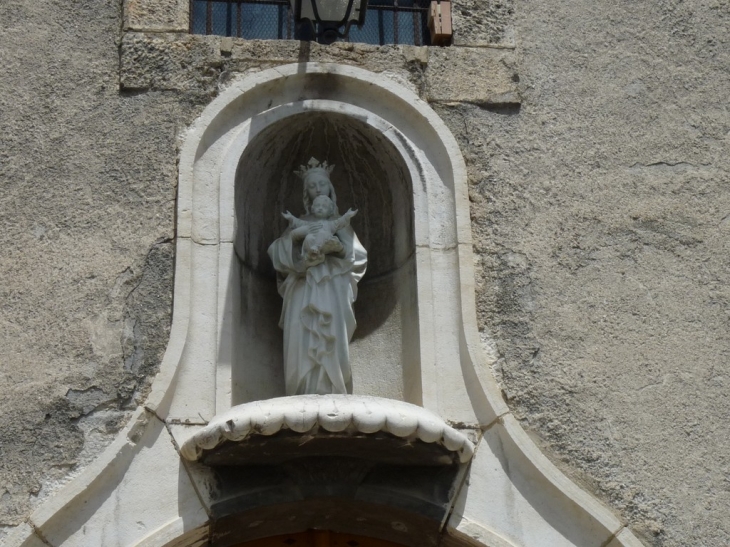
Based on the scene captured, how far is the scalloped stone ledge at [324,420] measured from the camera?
499cm

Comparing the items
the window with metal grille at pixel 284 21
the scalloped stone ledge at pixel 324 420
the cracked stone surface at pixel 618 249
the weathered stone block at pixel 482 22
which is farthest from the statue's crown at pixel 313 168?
the scalloped stone ledge at pixel 324 420

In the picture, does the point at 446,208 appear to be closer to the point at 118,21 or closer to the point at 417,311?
the point at 417,311

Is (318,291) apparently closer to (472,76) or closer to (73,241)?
(73,241)

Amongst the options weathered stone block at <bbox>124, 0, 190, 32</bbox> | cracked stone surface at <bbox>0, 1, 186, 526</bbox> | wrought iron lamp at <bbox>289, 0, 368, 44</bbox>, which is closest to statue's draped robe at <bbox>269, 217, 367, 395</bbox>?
cracked stone surface at <bbox>0, 1, 186, 526</bbox>

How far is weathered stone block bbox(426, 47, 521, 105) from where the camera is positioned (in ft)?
19.9

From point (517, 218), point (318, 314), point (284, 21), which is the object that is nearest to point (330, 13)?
point (284, 21)

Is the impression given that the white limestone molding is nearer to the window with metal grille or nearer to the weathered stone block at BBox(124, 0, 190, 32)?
the weathered stone block at BBox(124, 0, 190, 32)

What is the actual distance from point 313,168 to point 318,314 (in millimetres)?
743

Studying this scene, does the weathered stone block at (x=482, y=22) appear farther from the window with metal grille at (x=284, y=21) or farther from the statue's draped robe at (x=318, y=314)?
the statue's draped robe at (x=318, y=314)

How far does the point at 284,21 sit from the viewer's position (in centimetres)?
657

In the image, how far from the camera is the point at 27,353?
538cm

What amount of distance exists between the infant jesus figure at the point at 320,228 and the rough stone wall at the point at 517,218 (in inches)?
19.9

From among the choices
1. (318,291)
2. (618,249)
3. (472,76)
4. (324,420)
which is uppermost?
(472,76)

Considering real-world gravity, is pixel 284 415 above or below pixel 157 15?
below
